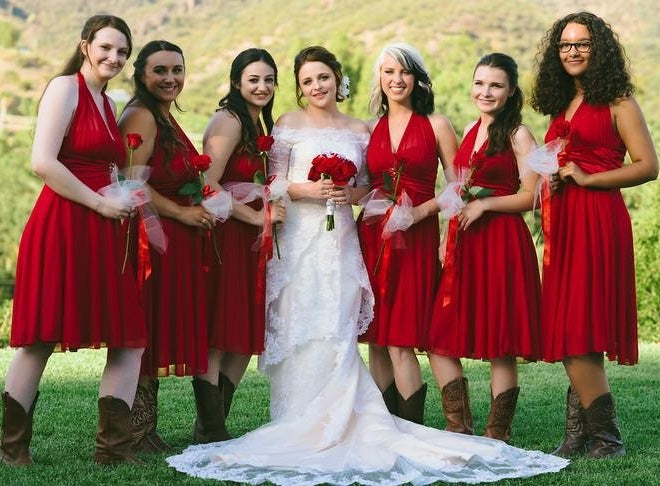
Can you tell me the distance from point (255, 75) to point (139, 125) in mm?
876

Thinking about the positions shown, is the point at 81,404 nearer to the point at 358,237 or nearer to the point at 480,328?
the point at 358,237

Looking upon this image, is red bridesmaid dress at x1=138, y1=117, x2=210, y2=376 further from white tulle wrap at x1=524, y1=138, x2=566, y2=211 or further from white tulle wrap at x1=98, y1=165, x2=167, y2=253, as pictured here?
white tulle wrap at x1=524, y1=138, x2=566, y2=211

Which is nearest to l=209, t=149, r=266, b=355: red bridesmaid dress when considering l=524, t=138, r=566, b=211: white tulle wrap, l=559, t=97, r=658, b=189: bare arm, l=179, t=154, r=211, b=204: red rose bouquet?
l=179, t=154, r=211, b=204: red rose bouquet

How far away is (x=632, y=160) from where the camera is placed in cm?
611

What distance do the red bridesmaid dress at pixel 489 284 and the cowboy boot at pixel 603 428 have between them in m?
0.51

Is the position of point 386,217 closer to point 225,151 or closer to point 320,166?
point 320,166

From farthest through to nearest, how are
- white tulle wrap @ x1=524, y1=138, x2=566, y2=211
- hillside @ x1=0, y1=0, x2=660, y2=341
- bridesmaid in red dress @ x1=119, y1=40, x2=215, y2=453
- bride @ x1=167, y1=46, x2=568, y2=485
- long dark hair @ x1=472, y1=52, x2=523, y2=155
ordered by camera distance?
hillside @ x1=0, y1=0, x2=660, y2=341 < long dark hair @ x1=472, y1=52, x2=523, y2=155 < bridesmaid in red dress @ x1=119, y1=40, x2=215, y2=453 < white tulle wrap @ x1=524, y1=138, x2=566, y2=211 < bride @ x1=167, y1=46, x2=568, y2=485

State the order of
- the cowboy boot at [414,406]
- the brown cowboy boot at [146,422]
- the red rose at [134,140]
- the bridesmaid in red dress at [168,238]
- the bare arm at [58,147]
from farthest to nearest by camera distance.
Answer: the cowboy boot at [414,406]
the brown cowboy boot at [146,422]
the bridesmaid in red dress at [168,238]
the red rose at [134,140]
the bare arm at [58,147]

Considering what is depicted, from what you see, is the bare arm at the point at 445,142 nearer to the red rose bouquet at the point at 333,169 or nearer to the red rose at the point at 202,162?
the red rose bouquet at the point at 333,169

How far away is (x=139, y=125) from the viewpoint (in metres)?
6.29

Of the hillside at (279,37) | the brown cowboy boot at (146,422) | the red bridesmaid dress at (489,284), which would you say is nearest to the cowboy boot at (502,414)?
the red bridesmaid dress at (489,284)

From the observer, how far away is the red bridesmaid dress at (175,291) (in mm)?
6312

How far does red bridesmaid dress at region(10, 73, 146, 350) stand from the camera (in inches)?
220

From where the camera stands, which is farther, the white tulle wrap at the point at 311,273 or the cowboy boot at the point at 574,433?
the white tulle wrap at the point at 311,273
